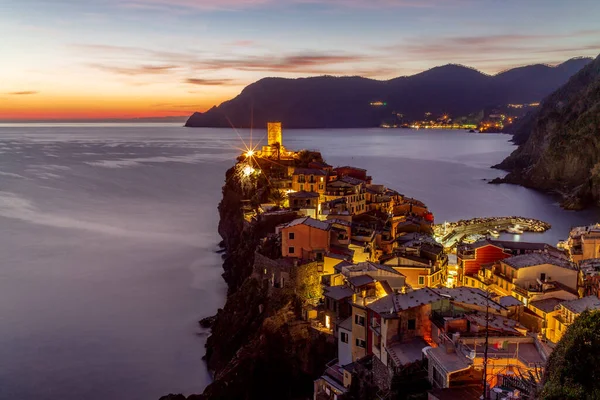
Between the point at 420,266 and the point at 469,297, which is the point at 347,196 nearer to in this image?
the point at 420,266

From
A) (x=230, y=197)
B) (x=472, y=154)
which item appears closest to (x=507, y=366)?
(x=230, y=197)

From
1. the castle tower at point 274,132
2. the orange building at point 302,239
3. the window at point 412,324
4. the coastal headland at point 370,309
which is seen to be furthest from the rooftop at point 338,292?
the castle tower at point 274,132

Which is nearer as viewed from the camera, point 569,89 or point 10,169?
point 10,169

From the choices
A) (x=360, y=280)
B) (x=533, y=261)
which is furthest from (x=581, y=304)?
(x=360, y=280)

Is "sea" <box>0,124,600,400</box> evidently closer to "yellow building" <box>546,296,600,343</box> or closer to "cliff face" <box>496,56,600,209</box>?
"cliff face" <box>496,56,600,209</box>

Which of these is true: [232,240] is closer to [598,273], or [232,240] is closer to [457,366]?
[598,273]

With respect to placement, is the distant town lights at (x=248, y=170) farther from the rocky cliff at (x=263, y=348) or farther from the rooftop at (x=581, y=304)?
the rooftop at (x=581, y=304)
